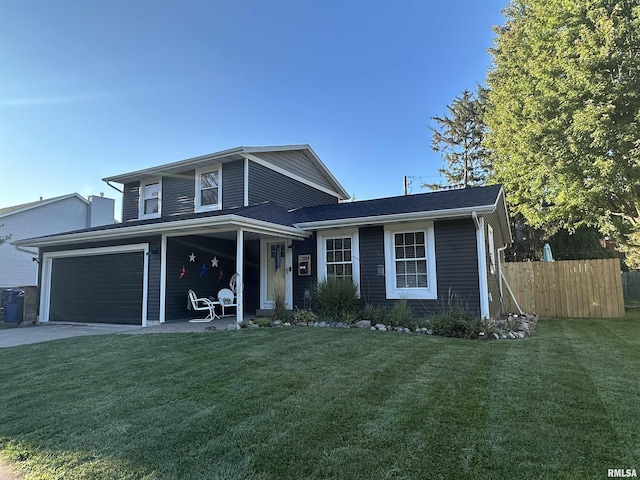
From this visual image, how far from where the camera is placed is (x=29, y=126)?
1107cm

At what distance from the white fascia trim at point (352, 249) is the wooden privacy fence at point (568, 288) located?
542 cm

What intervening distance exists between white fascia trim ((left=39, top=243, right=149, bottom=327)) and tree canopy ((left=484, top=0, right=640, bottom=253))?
13.3 m

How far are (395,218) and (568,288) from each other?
6.22 metres

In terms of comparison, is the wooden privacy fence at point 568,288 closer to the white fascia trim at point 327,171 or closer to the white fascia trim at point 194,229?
the white fascia trim at point 194,229

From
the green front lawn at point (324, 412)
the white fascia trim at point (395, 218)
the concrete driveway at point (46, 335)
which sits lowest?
the concrete driveway at point (46, 335)

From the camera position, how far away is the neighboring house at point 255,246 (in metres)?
8.41

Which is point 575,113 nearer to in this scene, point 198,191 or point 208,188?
point 208,188

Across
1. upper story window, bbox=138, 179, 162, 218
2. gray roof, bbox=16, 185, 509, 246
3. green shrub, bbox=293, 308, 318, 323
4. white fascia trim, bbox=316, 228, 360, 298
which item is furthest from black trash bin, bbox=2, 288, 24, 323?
white fascia trim, bbox=316, 228, 360, 298

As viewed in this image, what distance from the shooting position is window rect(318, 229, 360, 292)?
9500 mm

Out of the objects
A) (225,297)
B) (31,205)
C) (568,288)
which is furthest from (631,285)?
(31,205)

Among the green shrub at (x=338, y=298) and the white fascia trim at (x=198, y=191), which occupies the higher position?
the white fascia trim at (x=198, y=191)

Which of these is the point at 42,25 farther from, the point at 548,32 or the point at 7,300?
the point at 548,32

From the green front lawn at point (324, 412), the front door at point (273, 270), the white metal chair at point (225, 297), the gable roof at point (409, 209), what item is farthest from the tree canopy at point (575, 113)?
the white metal chair at point (225, 297)

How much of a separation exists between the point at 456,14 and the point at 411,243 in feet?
26.5
